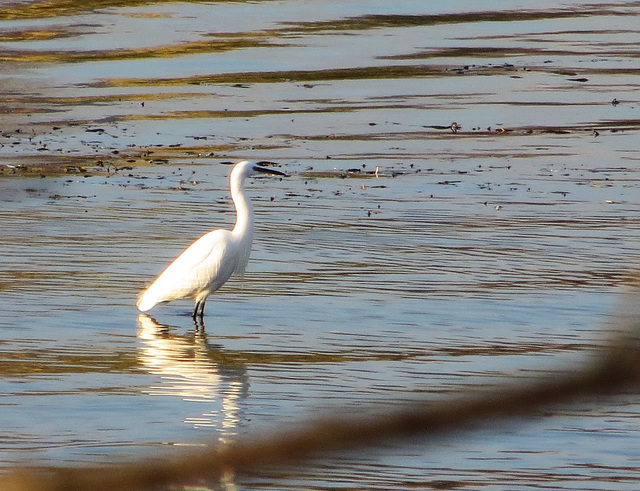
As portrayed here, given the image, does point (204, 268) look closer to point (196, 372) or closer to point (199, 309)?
point (199, 309)

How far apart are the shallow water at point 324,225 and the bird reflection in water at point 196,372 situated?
1.1 inches

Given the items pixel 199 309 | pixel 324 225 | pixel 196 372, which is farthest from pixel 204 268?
pixel 324 225

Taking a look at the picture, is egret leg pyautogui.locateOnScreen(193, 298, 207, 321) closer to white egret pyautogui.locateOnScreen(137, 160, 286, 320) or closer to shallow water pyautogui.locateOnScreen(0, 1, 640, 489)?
white egret pyautogui.locateOnScreen(137, 160, 286, 320)

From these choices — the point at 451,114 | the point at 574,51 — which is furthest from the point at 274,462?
the point at 574,51

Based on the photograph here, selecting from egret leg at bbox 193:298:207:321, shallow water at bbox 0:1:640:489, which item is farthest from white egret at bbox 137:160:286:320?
shallow water at bbox 0:1:640:489

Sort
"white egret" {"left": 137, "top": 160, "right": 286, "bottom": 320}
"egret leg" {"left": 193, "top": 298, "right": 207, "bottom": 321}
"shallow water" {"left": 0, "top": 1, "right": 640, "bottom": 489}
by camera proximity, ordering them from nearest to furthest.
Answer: "shallow water" {"left": 0, "top": 1, "right": 640, "bottom": 489}, "white egret" {"left": 137, "top": 160, "right": 286, "bottom": 320}, "egret leg" {"left": 193, "top": 298, "right": 207, "bottom": 321}

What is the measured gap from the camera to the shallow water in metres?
5.53

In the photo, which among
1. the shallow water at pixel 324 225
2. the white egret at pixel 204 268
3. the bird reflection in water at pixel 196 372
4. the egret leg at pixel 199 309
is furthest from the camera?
the egret leg at pixel 199 309

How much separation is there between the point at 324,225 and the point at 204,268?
2269 millimetres

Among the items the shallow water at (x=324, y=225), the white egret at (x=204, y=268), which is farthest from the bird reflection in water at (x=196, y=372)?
the white egret at (x=204, y=268)

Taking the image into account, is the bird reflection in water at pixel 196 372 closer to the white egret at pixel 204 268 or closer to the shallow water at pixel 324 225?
the shallow water at pixel 324 225

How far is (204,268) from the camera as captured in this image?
899cm

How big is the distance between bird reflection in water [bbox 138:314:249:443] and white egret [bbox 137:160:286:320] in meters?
0.24

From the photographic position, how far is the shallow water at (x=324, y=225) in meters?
5.53
